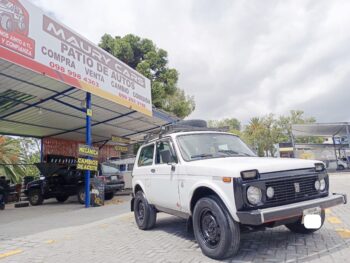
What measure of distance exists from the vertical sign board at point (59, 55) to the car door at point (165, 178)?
4814 millimetres

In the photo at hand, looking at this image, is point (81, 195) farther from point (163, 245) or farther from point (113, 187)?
point (163, 245)

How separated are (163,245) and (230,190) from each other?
1869mm

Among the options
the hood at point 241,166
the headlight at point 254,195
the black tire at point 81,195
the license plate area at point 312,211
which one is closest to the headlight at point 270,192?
the headlight at point 254,195

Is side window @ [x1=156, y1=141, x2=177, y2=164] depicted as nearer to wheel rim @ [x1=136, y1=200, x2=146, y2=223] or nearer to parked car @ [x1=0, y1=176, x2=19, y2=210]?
wheel rim @ [x1=136, y1=200, x2=146, y2=223]

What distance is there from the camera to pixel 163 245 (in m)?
4.79

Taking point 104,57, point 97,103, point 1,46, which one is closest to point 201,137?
point 1,46

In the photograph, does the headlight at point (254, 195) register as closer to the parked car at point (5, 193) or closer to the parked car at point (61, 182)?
the parked car at point (61, 182)

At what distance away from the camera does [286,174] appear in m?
3.82

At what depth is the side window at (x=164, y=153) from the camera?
5.06 meters

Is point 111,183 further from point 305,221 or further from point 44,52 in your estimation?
point 305,221

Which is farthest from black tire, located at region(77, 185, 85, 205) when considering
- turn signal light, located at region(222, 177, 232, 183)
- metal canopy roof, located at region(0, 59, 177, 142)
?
turn signal light, located at region(222, 177, 232, 183)

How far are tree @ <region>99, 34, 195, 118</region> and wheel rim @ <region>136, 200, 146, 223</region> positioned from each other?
16870 millimetres

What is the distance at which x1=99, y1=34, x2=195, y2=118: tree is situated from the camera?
23.4 meters

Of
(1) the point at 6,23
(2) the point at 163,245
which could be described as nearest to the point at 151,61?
(1) the point at 6,23
